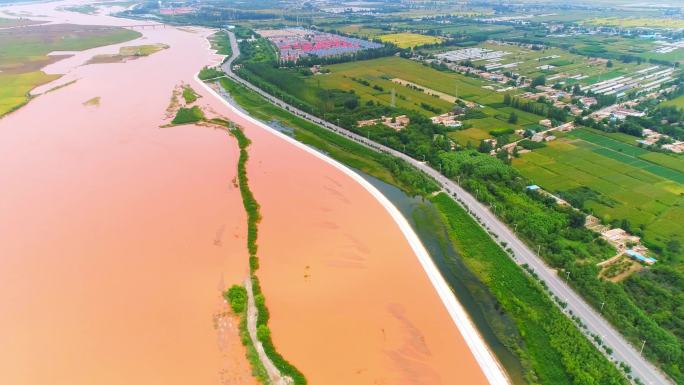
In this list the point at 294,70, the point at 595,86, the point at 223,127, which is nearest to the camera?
the point at 223,127

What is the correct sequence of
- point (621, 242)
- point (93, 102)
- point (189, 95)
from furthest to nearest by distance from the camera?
point (189, 95) < point (93, 102) < point (621, 242)

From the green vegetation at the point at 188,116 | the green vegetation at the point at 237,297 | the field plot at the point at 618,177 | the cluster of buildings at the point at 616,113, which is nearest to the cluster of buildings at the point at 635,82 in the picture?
the cluster of buildings at the point at 616,113

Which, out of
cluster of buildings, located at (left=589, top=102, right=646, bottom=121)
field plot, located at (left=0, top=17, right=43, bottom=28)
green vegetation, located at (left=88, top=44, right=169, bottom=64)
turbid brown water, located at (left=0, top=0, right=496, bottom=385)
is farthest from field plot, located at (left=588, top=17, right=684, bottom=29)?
field plot, located at (left=0, top=17, right=43, bottom=28)

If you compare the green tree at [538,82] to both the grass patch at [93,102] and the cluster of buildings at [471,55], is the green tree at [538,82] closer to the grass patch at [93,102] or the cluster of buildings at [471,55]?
the cluster of buildings at [471,55]

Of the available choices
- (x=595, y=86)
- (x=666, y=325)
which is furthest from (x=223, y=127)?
(x=595, y=86)

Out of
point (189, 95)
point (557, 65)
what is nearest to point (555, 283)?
point (189, 95)

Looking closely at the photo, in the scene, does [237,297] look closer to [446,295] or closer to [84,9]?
[446,295]

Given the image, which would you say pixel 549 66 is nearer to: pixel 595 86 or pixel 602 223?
pixel 595 86
